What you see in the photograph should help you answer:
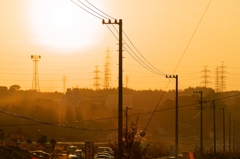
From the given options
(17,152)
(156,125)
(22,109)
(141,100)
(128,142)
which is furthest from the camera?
(141,100)

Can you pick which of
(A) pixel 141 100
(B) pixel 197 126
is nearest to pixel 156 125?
(B) pixel 197 126

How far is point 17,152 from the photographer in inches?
1774

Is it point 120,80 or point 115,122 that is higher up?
point 120,80

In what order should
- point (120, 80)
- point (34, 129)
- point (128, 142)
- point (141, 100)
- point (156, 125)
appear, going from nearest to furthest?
point (120, 80) < point (128, 142) < point (34, 129) < point (156, 125) < point (141, 100)

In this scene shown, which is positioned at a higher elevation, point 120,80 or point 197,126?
point 120,80

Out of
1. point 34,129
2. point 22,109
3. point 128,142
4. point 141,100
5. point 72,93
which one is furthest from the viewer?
point 141,100

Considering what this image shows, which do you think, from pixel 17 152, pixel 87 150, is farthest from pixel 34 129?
pixel 87 150

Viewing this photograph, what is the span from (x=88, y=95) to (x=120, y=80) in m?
149

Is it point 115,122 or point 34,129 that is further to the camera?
point 115,122

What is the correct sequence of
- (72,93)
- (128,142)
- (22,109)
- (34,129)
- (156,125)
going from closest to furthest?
(128,142), (34,129), (22,109), (156,125), (72,93)

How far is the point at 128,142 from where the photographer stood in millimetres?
34344

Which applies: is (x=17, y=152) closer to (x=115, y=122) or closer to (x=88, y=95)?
(x=115, y=122)

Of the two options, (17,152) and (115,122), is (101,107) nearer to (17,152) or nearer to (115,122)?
(115,122)

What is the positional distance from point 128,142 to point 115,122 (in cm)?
7462
